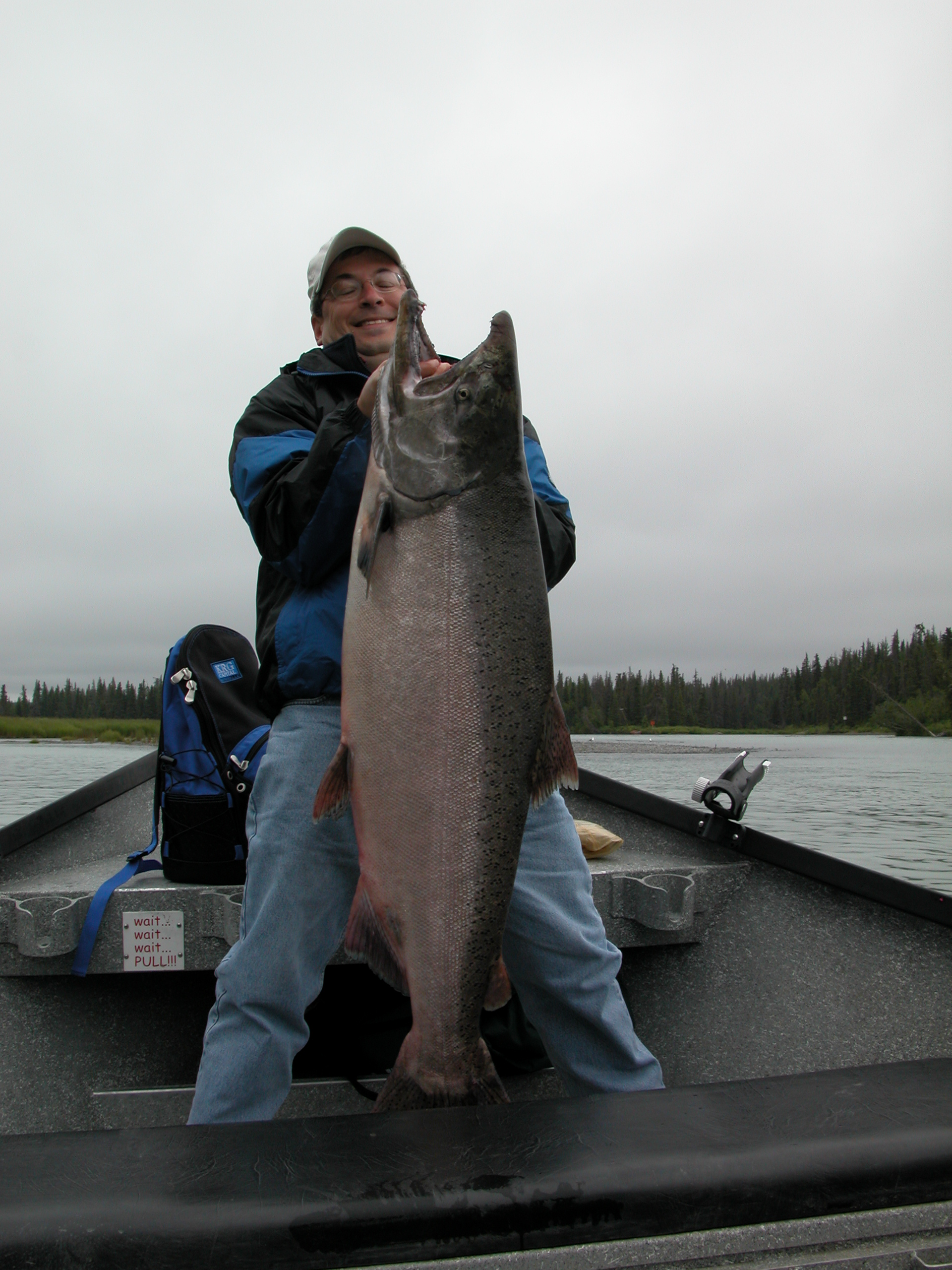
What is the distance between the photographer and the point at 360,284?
2.99 metres

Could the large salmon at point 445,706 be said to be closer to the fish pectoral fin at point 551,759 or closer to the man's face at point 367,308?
the fish pectoral fin at point 551,759

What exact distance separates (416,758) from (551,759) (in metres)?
0.36

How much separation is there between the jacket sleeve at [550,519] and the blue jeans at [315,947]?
0.74 m

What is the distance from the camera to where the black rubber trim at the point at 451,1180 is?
110 centimetres

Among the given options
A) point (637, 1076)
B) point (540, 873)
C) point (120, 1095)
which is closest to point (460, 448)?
point (540, 873)

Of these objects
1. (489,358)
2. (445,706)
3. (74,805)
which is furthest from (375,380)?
(74,805)

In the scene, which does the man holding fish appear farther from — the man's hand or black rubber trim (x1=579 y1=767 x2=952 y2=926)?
black rubber trim (x1=579 y1=767 x2=952 y2=926)

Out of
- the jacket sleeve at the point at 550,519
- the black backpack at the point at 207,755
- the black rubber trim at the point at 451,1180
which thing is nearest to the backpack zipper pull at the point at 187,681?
the black backpack at the point at 207,755

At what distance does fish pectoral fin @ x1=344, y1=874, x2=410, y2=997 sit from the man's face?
6.08 feet

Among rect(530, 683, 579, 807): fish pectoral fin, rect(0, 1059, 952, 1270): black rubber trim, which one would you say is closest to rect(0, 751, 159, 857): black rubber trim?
rect(530, 683, 579, 807): fish pectoral fin

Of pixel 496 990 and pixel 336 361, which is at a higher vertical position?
pixel 336 361

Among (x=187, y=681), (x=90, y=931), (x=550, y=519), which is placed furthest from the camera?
(x=187, y=681)

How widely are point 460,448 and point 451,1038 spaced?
54.7 inches

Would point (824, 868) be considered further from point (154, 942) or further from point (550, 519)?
point (154, 942)
